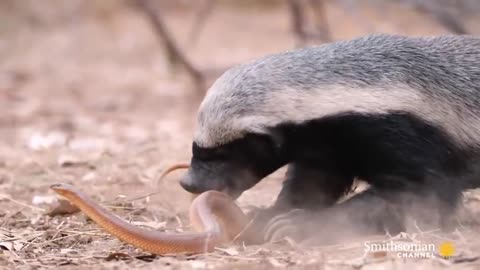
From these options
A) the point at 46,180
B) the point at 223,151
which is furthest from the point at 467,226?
the point at 46,180

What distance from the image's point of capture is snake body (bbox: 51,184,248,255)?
408 centimetres

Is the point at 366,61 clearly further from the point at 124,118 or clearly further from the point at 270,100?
the point at 124,118

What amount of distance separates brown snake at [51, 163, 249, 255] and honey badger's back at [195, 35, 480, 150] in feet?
1.06

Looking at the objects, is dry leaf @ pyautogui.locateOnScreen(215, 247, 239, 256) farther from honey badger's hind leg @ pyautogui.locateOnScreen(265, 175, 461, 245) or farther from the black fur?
the black fur

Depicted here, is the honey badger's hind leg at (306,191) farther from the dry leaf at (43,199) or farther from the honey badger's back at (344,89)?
the dry leaf at (43,199)

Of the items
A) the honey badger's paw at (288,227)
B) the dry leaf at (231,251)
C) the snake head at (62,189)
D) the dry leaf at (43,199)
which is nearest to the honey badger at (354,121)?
the honey badger's paw at (288,227)

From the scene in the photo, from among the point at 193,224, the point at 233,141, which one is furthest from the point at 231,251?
the point at 233,141

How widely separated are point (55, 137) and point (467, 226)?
5096mm

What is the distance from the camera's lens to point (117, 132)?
9.30 metres

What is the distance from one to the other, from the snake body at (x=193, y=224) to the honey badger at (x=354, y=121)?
0.15 m

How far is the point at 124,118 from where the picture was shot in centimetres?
1025

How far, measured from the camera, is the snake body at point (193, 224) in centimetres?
408

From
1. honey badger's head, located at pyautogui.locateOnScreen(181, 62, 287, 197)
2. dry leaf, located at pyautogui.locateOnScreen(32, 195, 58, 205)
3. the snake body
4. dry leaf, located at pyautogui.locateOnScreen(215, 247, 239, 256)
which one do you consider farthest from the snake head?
dry leaf, located at pyautogui.locateOnScreen(32, 195, 58, 205)

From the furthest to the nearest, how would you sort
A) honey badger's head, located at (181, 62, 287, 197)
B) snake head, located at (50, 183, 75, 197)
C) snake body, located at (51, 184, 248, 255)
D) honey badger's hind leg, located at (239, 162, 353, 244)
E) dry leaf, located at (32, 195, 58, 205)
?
dry leaf, located at (32, 195, 58, 205), honey badger's hind leg, located at (239, 162, 353, 244), honey badger's head, located at (181, 62, 287, 197), snake head, located at (50, 183, 75, 197), snake body, located at (51, 184, 248, 255)
